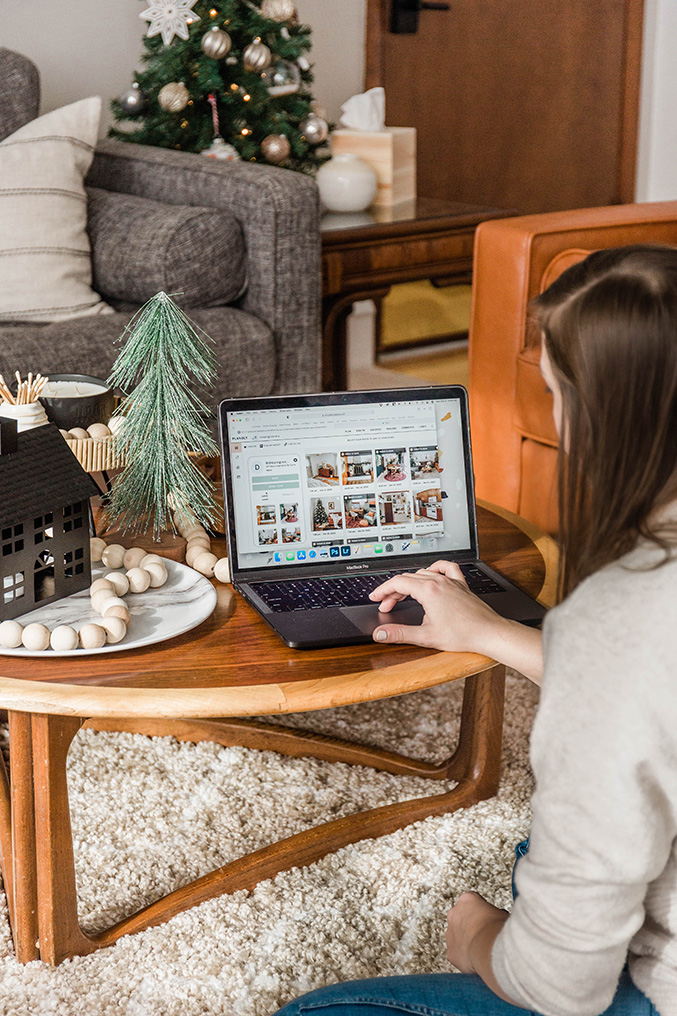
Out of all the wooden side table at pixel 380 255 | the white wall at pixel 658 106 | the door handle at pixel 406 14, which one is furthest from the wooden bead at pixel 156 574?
the white wall at pixel 658 106

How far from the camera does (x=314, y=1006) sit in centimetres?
78

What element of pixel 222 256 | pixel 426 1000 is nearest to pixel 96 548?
pixel 426 1000

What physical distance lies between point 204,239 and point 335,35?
1.60 metres

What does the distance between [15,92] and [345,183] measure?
927 mm

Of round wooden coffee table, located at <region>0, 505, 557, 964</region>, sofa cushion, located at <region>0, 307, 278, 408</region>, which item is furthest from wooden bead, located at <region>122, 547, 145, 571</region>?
sofa cushion, located at <region>0, 307, 278, 408</region>

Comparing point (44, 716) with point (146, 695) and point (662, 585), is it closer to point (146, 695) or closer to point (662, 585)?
point (146, 695)

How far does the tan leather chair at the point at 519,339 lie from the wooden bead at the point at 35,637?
4.46ft

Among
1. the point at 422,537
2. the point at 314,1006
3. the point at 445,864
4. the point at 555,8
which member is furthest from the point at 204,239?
the point at 555,8

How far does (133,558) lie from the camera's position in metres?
1.18

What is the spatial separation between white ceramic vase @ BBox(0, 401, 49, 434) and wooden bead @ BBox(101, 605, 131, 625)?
0.30 m

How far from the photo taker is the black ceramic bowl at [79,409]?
52.7 inches

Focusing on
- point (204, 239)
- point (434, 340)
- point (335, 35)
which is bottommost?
point (434, 340)

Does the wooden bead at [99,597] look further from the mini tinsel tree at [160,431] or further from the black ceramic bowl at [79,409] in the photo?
the black ceramic bowl at [79,409]

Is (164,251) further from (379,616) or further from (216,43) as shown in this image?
(379,616)
